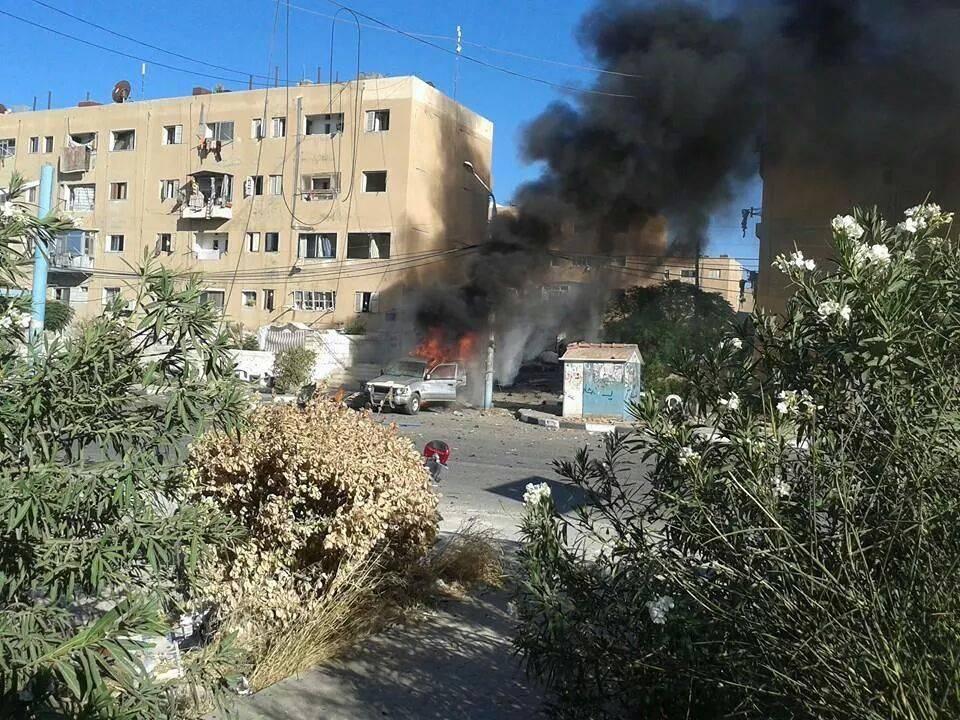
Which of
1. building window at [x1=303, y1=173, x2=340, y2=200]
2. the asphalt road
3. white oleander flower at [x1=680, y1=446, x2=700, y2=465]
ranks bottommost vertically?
the asphalt road

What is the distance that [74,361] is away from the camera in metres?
3.02

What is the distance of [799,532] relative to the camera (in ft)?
9.54

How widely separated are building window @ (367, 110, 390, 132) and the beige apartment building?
9 centimetres

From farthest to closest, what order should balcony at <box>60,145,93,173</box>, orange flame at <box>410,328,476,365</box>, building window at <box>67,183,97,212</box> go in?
1. building window at <box>67,183,97,212</box>
2. balcony at <box>60,145,93,173</box>
3. orange flame at <box>410,328,476,365</box>

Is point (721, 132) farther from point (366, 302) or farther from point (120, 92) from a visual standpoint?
point (120, 92)

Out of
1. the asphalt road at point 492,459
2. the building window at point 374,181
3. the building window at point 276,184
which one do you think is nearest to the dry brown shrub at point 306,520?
the asphalt road at point 492,459

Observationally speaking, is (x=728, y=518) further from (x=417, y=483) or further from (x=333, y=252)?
(x=333, y=252)

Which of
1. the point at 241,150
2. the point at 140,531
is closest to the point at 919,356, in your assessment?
the point at 140,531

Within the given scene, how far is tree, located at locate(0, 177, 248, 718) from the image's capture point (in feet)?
9.04

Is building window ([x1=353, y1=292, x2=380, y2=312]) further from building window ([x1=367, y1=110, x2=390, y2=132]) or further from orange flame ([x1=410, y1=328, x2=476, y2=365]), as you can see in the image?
building window ([x1=367, y1=110, x2=390, y2=132])

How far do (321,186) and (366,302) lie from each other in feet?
18.2

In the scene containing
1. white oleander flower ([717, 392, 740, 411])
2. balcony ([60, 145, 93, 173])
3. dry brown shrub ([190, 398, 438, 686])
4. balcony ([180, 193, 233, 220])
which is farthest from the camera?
balcony ([60, 145, 93, 173])

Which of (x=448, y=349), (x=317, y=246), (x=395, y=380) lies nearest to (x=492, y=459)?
(x=395, y=380)

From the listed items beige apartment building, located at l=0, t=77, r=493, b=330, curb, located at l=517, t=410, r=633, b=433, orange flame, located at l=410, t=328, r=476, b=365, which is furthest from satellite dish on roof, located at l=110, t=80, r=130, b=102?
curb, located at l=517, t=410, r=633, b=433
